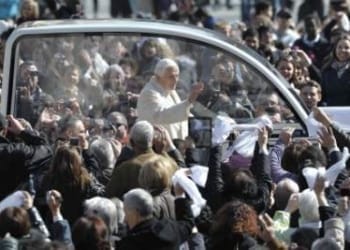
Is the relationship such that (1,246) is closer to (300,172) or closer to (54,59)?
(300,172)

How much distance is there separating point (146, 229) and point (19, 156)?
2.18m

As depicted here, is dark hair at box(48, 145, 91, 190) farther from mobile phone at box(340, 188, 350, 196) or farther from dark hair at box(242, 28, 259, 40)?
dark hair at box(242, 28, 259, 40)

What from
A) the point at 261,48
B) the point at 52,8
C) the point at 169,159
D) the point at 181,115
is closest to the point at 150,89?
the point at 181,115

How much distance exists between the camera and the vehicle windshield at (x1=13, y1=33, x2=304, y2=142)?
612 inches

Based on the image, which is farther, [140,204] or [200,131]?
[200,131]

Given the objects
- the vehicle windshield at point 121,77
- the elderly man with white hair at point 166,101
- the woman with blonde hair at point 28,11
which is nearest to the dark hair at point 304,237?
the elderly man with white hair at point 166,101

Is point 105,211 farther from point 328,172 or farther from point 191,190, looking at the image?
point 328,172

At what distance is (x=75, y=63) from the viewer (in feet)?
51.6

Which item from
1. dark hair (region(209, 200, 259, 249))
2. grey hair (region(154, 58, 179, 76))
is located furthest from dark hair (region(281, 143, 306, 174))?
dark hair (region(209, 200, 259, 249))

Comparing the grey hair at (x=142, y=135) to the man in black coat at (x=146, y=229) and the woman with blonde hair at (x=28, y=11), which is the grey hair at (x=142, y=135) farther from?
the woman with blonde hair at (x=28, y=11)

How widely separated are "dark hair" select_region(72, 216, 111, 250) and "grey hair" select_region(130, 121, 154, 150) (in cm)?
228

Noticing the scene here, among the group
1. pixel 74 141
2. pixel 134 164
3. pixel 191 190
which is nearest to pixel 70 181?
pixel 134 164

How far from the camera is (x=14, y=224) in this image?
471 inches

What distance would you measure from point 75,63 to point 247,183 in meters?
3.23
